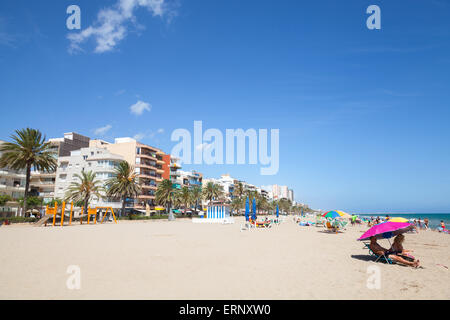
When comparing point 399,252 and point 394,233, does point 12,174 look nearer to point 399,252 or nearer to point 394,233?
point 394,233

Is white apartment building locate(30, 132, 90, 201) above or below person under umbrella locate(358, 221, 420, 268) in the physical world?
above

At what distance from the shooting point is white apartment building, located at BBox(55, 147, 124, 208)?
2393 inches

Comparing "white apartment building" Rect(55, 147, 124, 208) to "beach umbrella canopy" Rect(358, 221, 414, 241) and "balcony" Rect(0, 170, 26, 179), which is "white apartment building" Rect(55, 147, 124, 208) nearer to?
"balcony" Rect(0, 170, 26, 179)

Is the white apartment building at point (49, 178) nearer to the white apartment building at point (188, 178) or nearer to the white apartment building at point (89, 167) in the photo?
the white apartment building at point (89, 167)

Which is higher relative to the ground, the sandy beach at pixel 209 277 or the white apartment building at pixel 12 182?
the white apartment building at pixel 12 182

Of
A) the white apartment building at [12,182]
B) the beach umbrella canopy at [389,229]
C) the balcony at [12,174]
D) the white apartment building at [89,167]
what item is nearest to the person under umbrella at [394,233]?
the beach umbrella canopy at [389,229]

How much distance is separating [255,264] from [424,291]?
5073mm

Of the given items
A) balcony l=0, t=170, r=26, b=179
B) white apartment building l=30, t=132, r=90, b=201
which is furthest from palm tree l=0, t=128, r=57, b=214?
white apartment building l=30, t=132, r=90, b=201

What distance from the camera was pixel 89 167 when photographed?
62.7m

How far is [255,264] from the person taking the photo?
10.6 meters

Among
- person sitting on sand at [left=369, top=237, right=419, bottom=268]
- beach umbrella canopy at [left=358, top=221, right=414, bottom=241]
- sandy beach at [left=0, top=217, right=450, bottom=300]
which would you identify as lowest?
sandy beach at [left=0, top=217, right=450, bottom=300]

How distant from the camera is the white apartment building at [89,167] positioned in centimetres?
6078

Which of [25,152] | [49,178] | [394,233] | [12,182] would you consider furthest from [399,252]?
[49,178]
